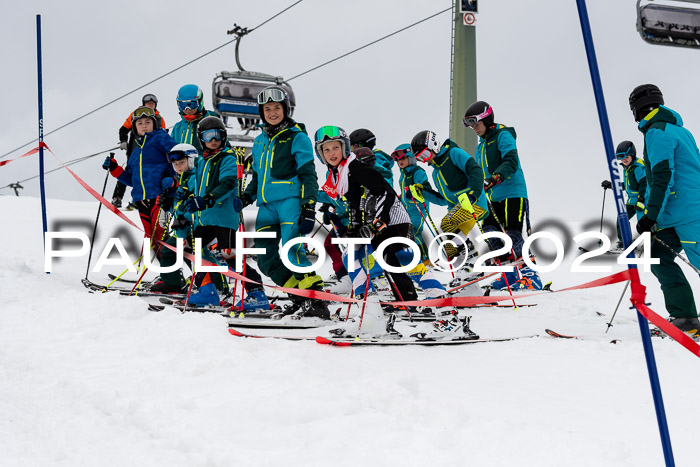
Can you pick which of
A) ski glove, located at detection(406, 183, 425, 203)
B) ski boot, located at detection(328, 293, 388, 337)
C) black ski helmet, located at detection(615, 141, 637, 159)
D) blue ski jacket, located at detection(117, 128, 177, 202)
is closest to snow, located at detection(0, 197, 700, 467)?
ski boot, located at detection(328, 293, 388, 337)

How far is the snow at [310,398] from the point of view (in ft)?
8.13

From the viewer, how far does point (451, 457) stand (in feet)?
7.88

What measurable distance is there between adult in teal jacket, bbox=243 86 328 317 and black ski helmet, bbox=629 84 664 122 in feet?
9.64

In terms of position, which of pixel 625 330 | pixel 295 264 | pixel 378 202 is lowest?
pixel 625 330

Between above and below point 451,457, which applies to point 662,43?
above

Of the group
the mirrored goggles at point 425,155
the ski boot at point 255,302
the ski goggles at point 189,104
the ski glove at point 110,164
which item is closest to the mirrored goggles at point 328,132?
the ski boot at point 255,302

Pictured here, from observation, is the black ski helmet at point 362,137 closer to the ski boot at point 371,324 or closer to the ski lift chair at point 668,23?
the ski boot at point 371,324

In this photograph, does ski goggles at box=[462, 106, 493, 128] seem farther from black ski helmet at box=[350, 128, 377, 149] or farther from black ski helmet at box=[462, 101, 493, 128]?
black ski helmet at box=[350, 128, 377, 149]

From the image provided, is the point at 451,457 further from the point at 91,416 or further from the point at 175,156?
the point at 175,156

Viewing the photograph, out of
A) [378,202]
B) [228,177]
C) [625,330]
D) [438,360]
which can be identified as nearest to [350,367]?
[438,360]

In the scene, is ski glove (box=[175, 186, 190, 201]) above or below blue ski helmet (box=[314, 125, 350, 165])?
below

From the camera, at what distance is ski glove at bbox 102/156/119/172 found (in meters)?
7.23

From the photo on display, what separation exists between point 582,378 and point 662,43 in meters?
13.7

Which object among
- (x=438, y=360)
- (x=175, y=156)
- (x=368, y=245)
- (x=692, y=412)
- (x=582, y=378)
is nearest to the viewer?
(x=692, y=412)
